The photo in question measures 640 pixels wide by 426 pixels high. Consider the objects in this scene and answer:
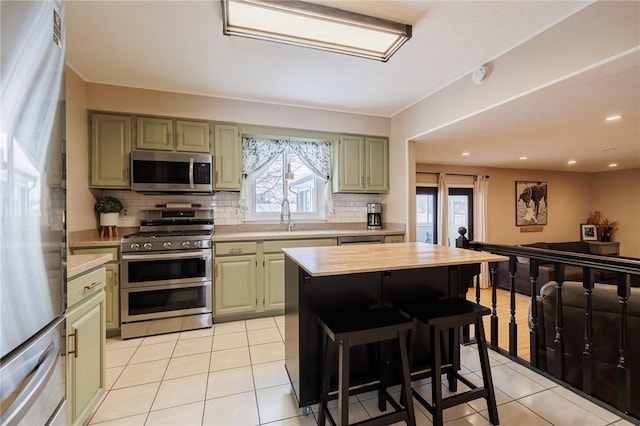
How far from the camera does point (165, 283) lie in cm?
289

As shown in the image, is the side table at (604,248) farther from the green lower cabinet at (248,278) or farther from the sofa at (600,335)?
the green lower cabinet at (248,278)

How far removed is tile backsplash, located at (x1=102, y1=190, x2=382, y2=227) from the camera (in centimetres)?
325

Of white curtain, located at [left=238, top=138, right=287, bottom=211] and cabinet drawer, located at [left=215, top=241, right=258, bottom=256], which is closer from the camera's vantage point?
cabinet drawer, located at [left=215, top=241, right=258, bottom=256]

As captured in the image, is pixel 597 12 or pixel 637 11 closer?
pixel 637 11

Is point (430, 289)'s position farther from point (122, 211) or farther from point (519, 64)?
point (122, 211)

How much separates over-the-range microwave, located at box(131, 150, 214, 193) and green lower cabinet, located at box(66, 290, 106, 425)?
1.65 metres

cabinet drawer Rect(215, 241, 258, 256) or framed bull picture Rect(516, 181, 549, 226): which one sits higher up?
framed bull picture Rect(516, 181, 549, 226)

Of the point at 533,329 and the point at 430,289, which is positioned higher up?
the point at 430,289

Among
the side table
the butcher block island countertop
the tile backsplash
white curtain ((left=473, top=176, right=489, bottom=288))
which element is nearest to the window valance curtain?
the tile backsplash

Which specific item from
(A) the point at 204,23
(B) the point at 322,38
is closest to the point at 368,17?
(B) the point at 322,38

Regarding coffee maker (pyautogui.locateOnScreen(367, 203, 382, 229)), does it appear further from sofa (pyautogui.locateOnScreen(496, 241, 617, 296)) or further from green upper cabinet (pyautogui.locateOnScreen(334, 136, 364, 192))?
sofa (pyautogui.locateOnScreen(496, 241, 617, 296))

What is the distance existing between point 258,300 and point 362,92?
104 inches

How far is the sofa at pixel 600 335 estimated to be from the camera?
1.96 meters

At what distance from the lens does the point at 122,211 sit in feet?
10.6
